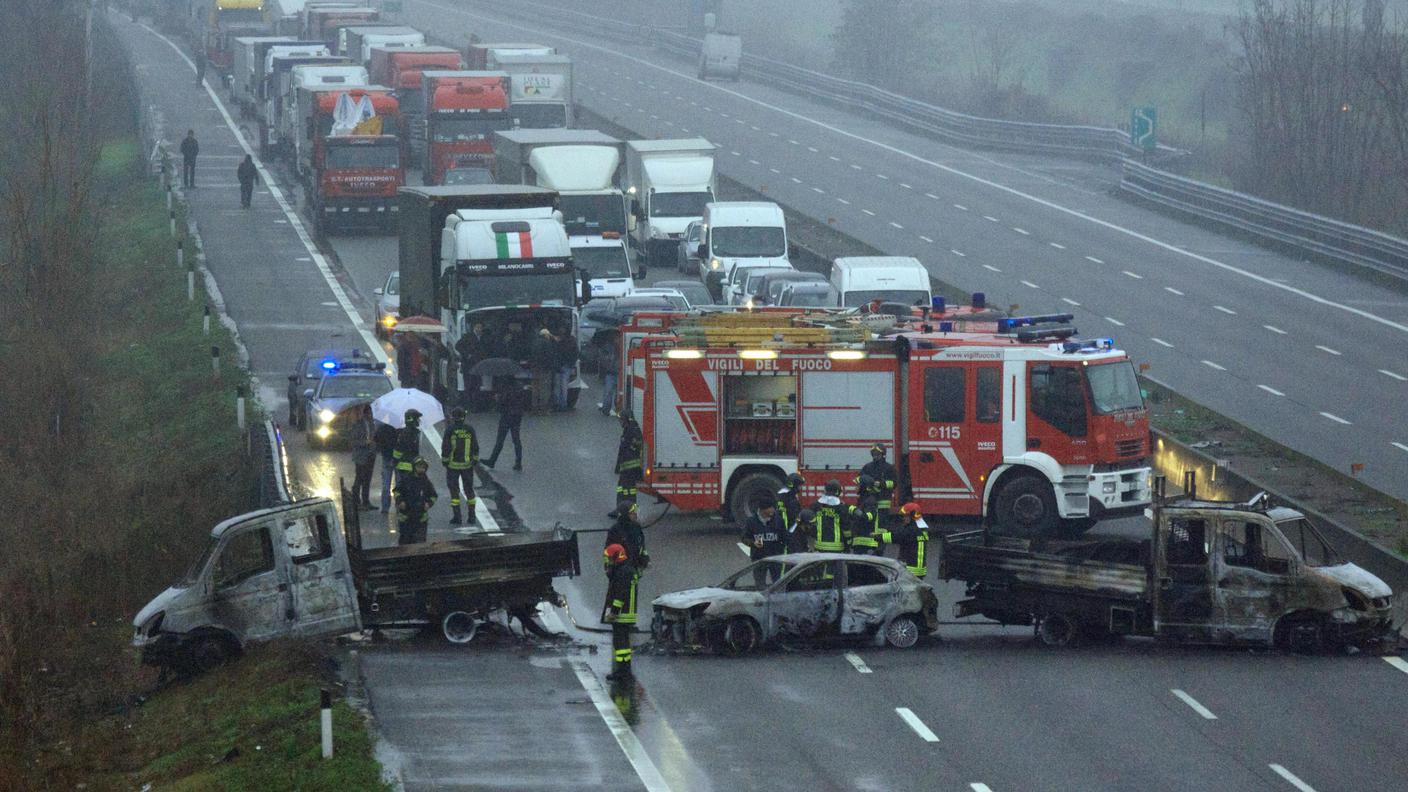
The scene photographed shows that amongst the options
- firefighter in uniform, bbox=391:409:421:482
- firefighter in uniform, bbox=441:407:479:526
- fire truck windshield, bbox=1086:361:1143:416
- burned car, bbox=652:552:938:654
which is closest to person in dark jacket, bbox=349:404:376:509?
firefighter in uniform, bbox=441:407:479:526

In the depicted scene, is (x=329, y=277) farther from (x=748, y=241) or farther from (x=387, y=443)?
(x=387, y=443)

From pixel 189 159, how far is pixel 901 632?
143 feet

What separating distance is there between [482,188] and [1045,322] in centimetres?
1283

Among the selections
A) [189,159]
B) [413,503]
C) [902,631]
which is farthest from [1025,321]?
[189,159]

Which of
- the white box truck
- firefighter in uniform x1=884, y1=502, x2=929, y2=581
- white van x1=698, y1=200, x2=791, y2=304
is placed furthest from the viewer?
the white box truck

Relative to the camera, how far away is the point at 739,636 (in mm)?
18812

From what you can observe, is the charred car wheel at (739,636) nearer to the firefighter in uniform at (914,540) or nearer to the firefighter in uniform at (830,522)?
the firefighter in uniform at (830,522)

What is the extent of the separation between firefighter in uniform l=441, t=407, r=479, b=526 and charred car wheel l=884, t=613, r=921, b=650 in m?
7.09

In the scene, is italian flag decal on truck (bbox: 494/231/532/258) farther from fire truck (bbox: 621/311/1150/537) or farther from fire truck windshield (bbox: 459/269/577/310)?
fire truck (bbox: 621/311/1150/537)

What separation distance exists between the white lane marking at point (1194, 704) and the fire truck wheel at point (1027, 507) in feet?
21.5

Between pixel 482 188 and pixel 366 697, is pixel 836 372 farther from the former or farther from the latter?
pixel 482 188

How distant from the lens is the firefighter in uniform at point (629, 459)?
23.9 m

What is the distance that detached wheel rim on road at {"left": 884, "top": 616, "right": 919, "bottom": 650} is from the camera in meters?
19.0

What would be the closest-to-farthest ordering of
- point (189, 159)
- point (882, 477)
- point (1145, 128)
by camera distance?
point (882, 477)
point (189, 159)
point (1145, 128)
